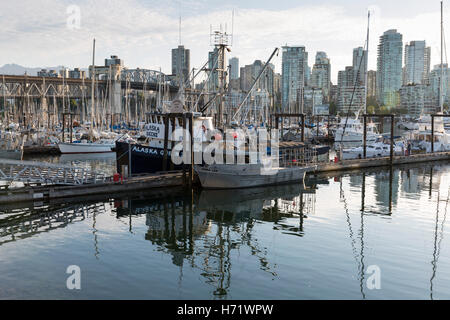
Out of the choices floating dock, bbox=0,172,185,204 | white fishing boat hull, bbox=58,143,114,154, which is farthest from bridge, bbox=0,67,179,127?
floating dock, bbox=0,172,185,204

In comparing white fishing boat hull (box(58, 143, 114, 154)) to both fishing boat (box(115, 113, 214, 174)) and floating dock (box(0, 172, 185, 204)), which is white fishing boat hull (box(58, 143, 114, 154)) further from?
floating dock (box(0, 172, 185, 204))

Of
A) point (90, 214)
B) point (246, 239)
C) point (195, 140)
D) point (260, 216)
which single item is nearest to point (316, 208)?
point (260, 216)

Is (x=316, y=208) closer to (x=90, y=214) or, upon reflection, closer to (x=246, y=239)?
(x=246, y=239)

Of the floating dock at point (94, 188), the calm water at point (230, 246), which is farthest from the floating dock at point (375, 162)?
the floating dock at point (94, 188)

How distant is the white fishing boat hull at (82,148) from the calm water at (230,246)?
122 ft

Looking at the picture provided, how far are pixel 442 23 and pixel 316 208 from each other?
49820 millimetres

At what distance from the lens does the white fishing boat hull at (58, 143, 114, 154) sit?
6475 centimetres

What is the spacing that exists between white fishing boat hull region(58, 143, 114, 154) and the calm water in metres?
37.1

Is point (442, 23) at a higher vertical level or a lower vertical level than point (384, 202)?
higher

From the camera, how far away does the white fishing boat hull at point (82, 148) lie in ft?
212

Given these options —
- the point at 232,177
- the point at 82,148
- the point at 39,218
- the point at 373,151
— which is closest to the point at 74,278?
the point at 39,218
